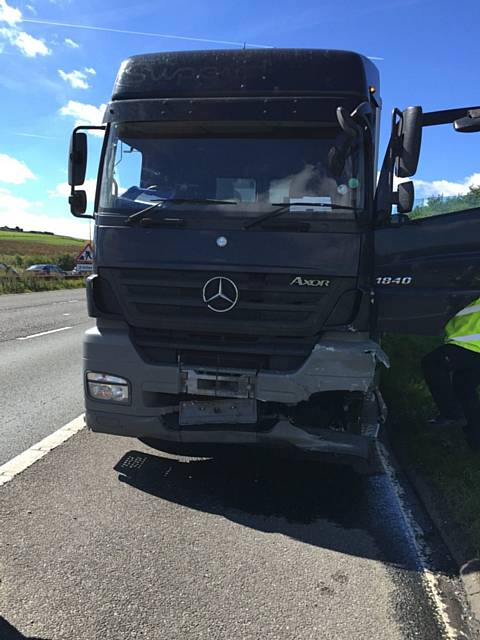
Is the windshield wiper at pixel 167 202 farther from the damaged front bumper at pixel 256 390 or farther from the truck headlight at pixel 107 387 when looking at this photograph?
the truck headlight at pixel 107 387

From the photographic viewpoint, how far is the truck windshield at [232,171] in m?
3.96

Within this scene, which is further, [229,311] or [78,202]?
[78,202]

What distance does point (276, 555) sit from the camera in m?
3.29

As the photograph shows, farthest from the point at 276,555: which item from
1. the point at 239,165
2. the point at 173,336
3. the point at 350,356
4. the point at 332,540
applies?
the point at 239,165

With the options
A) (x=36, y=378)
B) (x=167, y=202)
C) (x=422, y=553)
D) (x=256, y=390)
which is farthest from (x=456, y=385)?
(x=36, y=378)

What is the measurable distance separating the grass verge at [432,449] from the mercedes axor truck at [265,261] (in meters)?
0.69

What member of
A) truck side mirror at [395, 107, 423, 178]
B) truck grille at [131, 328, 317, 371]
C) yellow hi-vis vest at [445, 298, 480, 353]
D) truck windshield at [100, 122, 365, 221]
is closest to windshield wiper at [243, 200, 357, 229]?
truck windshield at [100, 122, 365, 221]

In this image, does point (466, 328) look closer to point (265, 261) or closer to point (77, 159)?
point (265, 261)

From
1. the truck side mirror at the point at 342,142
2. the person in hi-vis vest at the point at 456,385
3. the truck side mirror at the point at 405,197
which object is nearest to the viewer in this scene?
the truck side mirror at the point at 342,142

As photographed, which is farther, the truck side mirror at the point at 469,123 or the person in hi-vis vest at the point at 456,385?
the person in hi-vis vest at the point at 456,385

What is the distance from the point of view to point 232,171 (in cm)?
413

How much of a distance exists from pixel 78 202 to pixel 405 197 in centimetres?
281

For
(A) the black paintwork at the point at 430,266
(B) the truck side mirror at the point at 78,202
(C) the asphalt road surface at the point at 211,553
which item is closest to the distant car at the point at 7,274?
(B) the truck side mirror at the point at 78,202

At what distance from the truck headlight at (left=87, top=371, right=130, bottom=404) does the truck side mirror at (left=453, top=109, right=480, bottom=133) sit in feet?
10.3
